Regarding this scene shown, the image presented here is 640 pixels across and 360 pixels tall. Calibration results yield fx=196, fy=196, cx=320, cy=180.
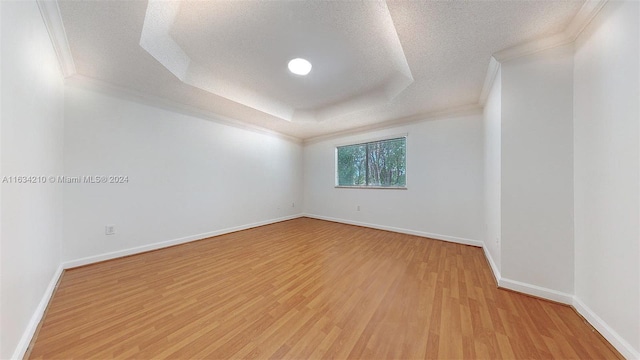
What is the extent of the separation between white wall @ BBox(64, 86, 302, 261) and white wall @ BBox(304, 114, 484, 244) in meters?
2.65

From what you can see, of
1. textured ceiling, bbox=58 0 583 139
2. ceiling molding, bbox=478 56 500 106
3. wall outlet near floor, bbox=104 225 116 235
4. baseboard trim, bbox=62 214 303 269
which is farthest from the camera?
wall outlet near floor, bbox=104 225 116 235

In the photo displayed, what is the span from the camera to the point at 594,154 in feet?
4.94

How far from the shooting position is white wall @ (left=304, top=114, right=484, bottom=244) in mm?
3330

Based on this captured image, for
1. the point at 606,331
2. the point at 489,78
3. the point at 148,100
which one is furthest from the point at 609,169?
the point at 148,100

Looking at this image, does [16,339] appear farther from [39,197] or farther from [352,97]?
[352,97]

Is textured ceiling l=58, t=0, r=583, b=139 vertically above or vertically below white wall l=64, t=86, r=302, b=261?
above

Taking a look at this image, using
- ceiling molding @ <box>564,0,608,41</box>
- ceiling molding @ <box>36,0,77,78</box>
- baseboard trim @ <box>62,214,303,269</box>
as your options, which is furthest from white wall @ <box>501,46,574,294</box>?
baseboard trim @ <box>62,214,303,269</box>

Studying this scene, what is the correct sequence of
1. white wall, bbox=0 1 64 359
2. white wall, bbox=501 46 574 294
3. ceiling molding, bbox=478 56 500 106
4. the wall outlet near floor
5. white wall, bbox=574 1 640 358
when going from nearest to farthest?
1. white wall, bbox=0 1 64 359
2. white wall, bbox=574 1 640 358
3. white wall, bbox=501 46 574 294
4. ceiling molding, bbox=478 56 500 106
5. the wall outlet near floor

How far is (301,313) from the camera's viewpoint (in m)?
1.59

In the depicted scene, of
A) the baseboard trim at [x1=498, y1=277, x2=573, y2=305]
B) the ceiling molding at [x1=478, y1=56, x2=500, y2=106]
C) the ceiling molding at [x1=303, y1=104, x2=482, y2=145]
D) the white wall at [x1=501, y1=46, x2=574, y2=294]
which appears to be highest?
the ceiling molding at [x1=478, y1=56, x2=500, y2=106]

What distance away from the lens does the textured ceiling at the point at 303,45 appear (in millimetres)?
1621

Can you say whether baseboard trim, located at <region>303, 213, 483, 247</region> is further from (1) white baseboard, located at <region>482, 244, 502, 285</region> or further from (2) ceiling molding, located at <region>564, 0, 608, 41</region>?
(2) ceiling molding, located at <region>564, 0, 608, 41</region>

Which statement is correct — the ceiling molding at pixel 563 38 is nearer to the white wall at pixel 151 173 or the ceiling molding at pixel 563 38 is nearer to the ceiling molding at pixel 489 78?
the ceiling molding at pixel 489 78

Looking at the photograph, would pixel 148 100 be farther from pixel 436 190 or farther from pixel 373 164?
pixel 436 190
